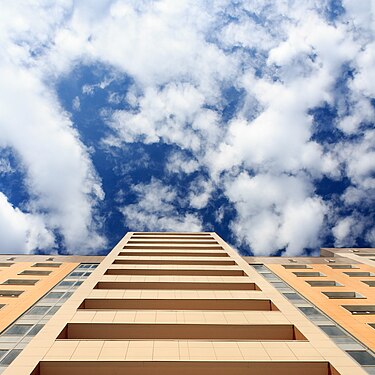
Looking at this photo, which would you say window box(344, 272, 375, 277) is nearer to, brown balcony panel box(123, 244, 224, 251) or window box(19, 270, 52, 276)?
brown balcony panel box(123, 244, 224, 251)

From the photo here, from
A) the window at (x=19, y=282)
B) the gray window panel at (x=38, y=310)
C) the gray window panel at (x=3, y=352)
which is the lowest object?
the gray window panel at (x=38, y=310)

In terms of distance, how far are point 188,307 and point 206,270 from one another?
7.07 meters

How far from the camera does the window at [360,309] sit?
2611 centimetres

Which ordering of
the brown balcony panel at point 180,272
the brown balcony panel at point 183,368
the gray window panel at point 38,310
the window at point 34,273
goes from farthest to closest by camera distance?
1. the window at point 34,273
2. the brown balcony panel at point 180,272
3. the gray window panel at point 38,310
4. the brown balcony panel at point 183,368

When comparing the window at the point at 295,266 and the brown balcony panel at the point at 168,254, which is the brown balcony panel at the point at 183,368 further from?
the window at the point at 295,266

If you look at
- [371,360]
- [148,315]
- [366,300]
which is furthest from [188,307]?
[366,300]

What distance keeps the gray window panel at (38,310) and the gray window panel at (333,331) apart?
72.3ft

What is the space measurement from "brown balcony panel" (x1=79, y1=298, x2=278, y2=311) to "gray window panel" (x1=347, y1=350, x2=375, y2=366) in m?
5.71

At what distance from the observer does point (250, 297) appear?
23.7 metres

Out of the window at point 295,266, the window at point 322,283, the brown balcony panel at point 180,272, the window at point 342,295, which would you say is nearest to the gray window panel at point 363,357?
the window at point 342,295

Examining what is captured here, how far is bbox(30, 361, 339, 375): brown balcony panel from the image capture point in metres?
15.2

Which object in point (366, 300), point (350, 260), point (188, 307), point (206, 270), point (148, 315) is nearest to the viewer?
point (148, 315)

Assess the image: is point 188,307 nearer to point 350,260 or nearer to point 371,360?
point 371,360

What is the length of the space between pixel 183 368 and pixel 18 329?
14.1m
